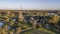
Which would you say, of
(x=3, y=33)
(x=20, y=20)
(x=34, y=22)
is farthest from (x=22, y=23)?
(x=3, y=33)

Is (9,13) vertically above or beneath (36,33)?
above

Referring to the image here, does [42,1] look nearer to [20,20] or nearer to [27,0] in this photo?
[27,0]

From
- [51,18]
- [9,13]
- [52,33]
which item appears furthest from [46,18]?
[9,13]

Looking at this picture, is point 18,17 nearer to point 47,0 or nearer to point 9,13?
point 9,13

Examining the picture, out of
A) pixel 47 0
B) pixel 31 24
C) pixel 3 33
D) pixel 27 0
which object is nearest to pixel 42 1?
pixel 47 0

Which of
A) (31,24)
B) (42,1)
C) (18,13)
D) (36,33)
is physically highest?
(42,1)

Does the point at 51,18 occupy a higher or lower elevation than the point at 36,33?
higher

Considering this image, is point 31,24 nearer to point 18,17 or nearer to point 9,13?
point 18,17
